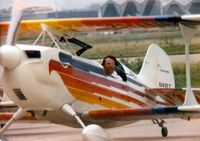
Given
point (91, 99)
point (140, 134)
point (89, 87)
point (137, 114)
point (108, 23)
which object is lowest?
point (140, 134)

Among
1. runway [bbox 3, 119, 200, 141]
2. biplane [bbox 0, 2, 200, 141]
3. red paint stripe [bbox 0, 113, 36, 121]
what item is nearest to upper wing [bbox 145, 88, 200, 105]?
biplane [bbox 0, 2, 200, 141]

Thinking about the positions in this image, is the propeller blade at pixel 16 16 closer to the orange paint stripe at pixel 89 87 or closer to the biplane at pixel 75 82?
the biplane at pixel 75 82

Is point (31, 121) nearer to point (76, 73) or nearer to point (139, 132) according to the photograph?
point (76, 73)

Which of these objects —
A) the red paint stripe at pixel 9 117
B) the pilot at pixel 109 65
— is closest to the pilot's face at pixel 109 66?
the pilot at pixel 109 65

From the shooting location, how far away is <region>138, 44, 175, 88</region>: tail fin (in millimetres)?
10727

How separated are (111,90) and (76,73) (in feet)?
2.99

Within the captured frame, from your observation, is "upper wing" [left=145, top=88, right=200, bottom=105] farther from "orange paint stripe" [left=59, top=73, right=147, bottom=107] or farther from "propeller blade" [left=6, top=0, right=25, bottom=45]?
"propeller blade" [left=6, top=0, right=25, bottom=45]

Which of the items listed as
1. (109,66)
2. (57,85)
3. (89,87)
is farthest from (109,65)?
(57,85)

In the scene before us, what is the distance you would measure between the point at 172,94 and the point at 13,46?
3.50m

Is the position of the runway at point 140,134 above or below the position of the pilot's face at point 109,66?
below

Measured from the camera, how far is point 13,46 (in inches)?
290

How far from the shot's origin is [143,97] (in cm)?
1000

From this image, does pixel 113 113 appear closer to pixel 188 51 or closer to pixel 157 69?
pixel 188 51

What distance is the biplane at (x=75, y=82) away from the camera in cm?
757
